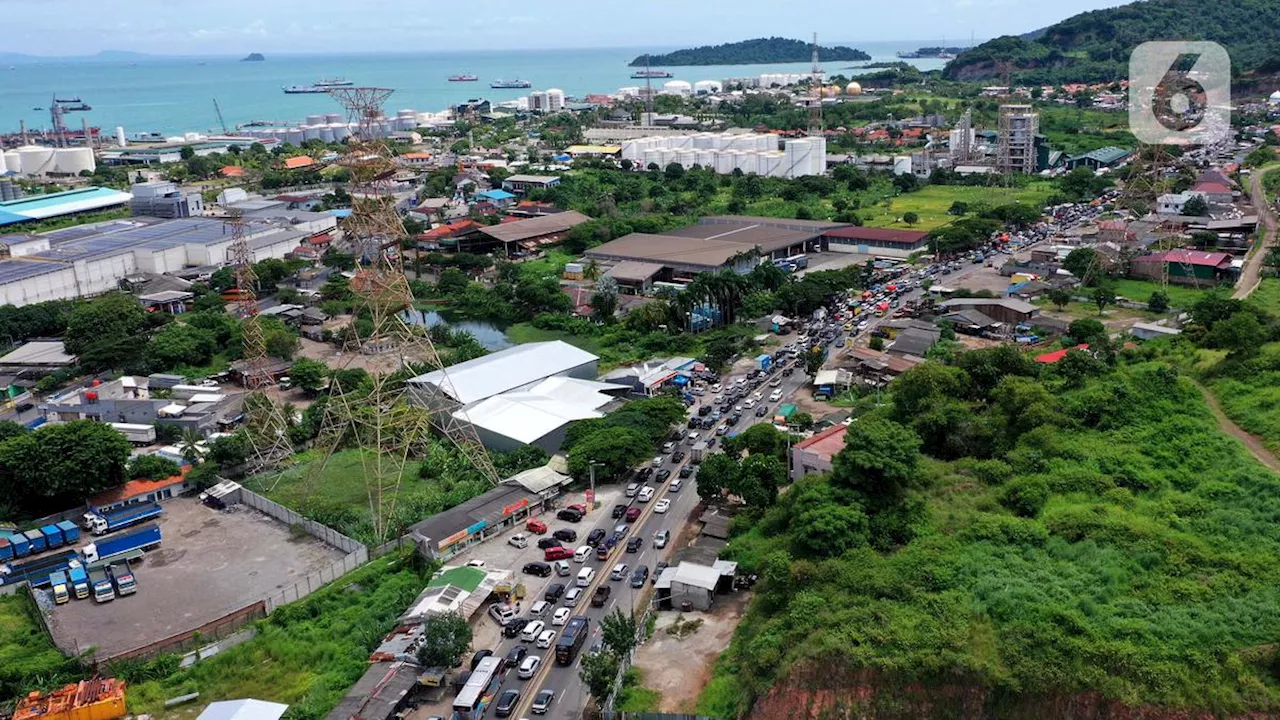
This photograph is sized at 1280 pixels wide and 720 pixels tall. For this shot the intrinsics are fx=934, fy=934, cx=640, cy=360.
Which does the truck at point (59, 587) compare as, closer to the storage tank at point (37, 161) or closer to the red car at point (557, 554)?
the red car at point (557, 554)

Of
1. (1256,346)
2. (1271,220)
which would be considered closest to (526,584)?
(1256,346)

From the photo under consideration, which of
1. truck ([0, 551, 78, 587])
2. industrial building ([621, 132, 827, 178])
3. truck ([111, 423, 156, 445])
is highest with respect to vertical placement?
industrial building ([621, 132, 827, 178])

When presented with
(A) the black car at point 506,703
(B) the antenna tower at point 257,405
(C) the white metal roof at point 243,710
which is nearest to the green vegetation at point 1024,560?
(A) the black car at point 506,703

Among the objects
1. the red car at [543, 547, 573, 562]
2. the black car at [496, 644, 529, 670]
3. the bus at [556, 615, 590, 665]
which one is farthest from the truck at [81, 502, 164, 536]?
the bus at [556, 615, 590, 665]

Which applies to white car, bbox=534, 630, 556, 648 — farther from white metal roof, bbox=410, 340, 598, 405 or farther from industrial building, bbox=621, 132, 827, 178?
industrial building, bbox=621, 132, 827, 178

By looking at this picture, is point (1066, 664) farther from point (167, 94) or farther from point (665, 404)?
point (167, 94)
